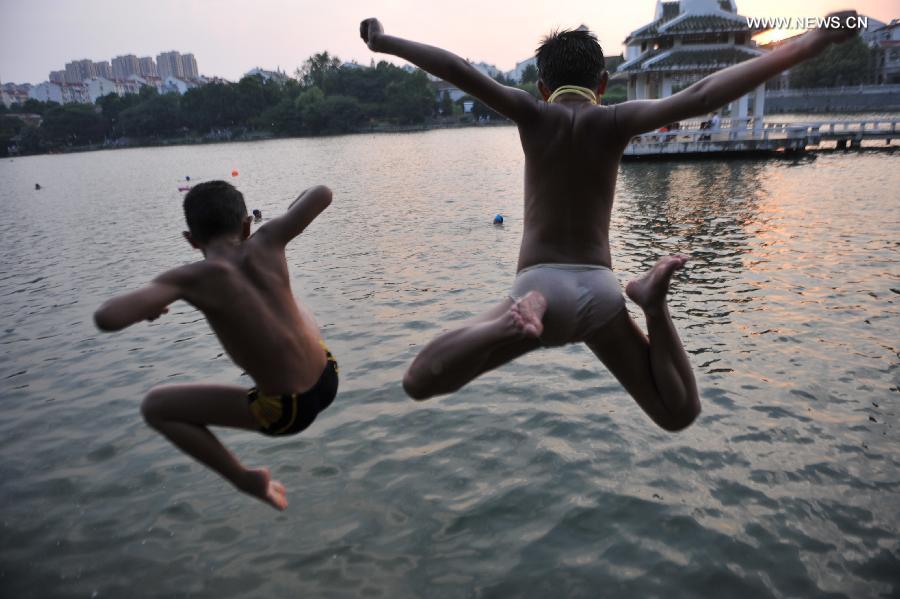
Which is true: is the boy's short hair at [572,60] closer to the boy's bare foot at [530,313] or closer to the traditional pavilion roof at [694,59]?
the boy's bare foot at [530,313]

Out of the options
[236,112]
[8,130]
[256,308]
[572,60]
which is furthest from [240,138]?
[572,60]

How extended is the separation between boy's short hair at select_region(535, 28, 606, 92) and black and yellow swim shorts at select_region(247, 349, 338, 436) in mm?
2602

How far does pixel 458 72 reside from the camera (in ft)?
11.1

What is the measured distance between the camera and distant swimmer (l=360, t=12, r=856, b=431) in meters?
3.40

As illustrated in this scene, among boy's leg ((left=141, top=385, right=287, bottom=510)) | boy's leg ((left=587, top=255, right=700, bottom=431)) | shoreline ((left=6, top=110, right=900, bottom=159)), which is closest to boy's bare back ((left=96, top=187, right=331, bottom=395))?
boy's leg ((left=141, top=385, right=287, bottom=510))

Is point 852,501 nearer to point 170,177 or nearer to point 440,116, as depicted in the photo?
point 170,177

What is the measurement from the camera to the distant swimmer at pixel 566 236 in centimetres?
340

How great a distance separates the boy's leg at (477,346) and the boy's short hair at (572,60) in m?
1.45

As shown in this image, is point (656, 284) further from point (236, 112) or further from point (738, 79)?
point (236, 112)

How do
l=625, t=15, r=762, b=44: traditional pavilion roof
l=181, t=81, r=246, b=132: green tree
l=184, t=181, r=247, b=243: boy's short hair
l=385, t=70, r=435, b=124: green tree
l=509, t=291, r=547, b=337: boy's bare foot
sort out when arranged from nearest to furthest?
l=509, t=291, r=547, b=337: boy's bare foot, l=184, t=181, r=247, b=243: boy's short hair, l=625, t=15, r=762, b=44: traditional pavilion roof, l=385, t=70, r=435, b=124: green tree, l=181, t=81, r=246, b=132: green tree

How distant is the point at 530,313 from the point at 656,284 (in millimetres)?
854

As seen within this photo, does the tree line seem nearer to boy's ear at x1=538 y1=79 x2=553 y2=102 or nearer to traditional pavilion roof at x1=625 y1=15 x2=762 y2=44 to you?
traditional pavilion roof at x1=625 y1=15 x2=762 y2=44

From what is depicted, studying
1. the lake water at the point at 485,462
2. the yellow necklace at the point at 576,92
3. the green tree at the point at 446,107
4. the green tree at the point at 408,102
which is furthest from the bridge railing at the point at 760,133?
the green tree at the point at 446,107

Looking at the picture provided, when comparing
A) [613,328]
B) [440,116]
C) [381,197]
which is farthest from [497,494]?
[440,116]
